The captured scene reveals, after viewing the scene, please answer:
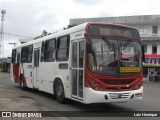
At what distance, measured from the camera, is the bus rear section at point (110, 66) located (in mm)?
11398

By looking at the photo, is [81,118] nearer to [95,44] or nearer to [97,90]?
[97,90]

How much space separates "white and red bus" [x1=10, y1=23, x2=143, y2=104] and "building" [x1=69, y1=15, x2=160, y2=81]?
3314cm

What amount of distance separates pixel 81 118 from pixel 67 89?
2520 mm

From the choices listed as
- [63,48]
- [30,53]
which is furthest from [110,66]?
[30,53]

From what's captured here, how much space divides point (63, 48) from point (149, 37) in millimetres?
39881

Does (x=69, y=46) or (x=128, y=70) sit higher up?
(x=69, y=46)

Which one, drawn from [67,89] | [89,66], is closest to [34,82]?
[67,89]

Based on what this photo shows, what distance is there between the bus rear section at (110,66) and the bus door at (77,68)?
44cm

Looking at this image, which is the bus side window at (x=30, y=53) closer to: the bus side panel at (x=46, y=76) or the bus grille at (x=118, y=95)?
the bus side panel at (x=46, y=76)

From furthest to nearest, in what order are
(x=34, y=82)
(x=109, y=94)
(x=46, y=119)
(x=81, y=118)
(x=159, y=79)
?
(x=159, y=79), (x=34, y=82), (x=109, y=94), (x=81, y=118), (x=46, y=119)

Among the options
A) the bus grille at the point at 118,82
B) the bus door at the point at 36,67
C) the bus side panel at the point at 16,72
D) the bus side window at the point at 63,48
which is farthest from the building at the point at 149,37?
the bus grille at the point at 118,82

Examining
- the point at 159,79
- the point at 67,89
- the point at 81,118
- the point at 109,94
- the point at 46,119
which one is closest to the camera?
the point at 46,119

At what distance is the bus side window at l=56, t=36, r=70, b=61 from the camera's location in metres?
13.4

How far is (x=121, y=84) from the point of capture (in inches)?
462
